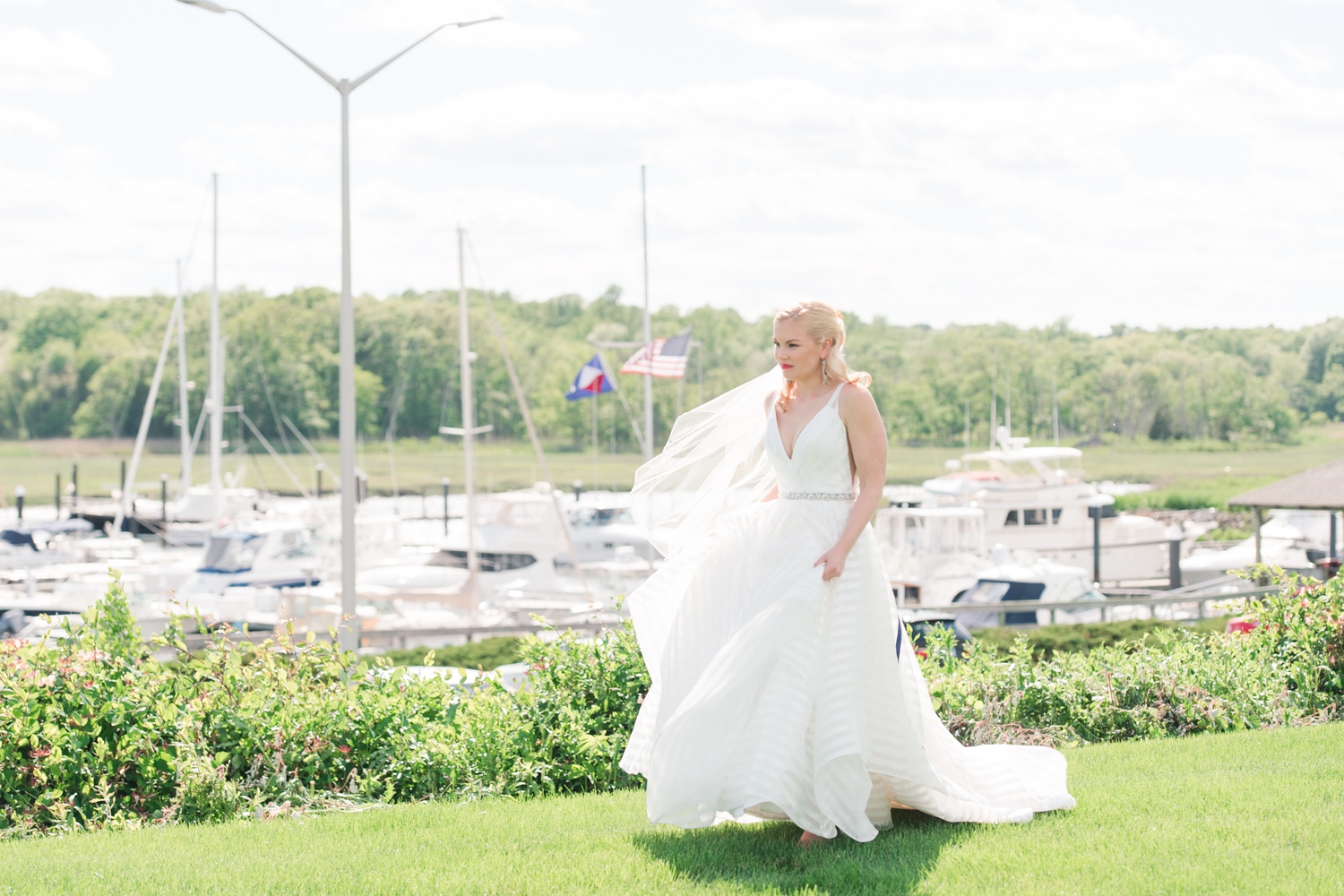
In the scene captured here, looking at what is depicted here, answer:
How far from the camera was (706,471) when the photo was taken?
6.51 m

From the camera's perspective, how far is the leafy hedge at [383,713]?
6.32m

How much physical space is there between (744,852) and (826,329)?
2.11 m

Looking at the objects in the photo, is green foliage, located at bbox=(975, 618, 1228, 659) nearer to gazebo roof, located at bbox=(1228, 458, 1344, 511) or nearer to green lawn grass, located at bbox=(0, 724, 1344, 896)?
gazebo roof, located at bbox=(1228, 458, 1344, 511)

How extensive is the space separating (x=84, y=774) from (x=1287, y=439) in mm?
77322

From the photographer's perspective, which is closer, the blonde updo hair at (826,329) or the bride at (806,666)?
the bride at (806,666)

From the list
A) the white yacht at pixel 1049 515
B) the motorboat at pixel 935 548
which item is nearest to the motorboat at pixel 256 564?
the motorboat at pixel 935 548

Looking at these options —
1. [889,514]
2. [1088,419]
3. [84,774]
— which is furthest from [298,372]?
[84,774]

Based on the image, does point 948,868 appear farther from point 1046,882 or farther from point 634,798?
point 634,798

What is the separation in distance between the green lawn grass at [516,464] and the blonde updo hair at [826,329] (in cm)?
5954

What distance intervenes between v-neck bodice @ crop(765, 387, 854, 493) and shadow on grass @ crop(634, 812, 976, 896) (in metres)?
1.40

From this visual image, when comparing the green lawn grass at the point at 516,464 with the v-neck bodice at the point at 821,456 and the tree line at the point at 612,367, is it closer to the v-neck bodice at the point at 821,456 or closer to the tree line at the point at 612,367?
the tree line at the point at 612,367

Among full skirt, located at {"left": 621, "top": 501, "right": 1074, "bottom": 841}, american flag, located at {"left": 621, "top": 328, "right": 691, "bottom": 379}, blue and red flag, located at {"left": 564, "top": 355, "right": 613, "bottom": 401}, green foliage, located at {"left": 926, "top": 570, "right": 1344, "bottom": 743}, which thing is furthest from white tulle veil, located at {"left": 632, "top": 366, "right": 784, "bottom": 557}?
blue and red flag, located at {"left": 564, "top": 355, "right": 613, "bottom": 401}

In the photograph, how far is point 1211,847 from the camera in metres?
4.68

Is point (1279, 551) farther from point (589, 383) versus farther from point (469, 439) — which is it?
point (469, 439)
